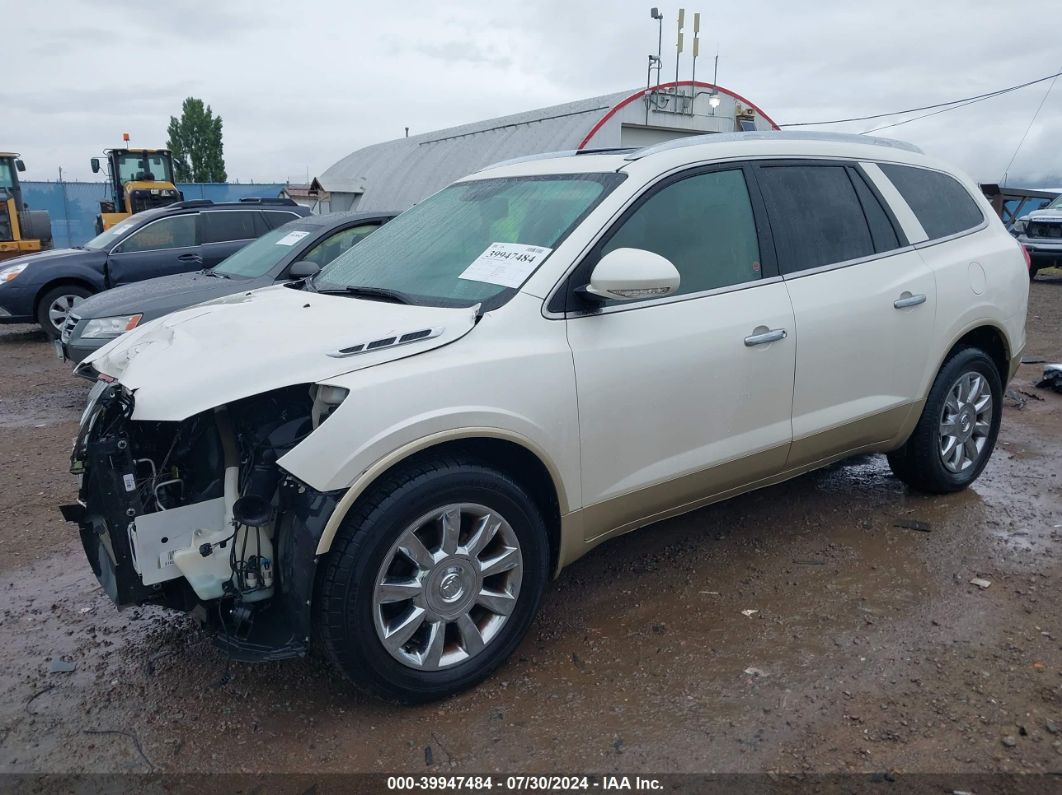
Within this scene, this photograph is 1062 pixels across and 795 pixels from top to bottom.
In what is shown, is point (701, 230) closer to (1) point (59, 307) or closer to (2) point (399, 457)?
(2) point (399, 457)

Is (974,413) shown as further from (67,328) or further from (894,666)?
(67,328)

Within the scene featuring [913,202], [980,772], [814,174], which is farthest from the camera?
[913,202]

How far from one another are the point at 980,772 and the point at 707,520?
2.03 meters

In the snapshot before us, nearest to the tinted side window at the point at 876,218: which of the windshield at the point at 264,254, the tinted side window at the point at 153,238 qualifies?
the windshield at the point at 264,254

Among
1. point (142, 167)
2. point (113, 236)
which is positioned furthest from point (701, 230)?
point (142, 167)

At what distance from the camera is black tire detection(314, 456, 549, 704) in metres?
2.53

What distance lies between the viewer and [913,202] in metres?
4.13

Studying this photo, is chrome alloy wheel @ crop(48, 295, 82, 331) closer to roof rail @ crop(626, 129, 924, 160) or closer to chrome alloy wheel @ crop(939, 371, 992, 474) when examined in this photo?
roof rail @ crop(626, 129, 924, 160)

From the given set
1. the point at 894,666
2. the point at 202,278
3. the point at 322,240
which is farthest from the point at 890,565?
the point at 202,278

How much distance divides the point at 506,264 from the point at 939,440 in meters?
2.62

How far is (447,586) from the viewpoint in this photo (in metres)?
2.76

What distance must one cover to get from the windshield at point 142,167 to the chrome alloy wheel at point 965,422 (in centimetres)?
1951

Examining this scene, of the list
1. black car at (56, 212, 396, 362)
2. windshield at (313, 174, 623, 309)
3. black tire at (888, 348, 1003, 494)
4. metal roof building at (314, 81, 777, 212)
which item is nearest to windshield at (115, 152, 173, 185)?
metal roof building at (314, 81, 777, 212)

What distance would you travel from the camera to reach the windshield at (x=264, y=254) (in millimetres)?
6918
